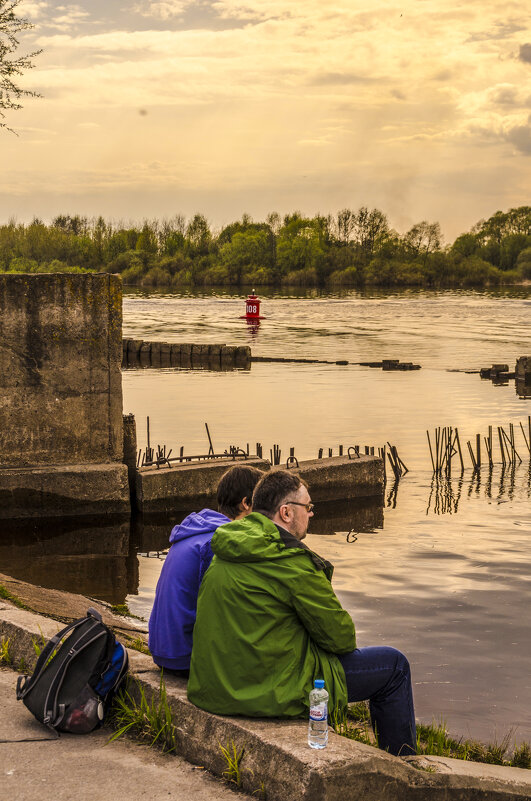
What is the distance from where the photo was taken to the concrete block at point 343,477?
14.8m

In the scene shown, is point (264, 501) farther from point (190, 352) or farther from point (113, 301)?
point (190, 352)

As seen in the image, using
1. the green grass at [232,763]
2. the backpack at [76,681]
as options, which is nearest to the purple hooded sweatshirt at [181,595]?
the backpack at [76,681]

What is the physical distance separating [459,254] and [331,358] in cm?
12039

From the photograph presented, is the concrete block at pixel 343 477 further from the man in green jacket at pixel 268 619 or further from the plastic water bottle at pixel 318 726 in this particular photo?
the plastic water bottle at pixel 318 726

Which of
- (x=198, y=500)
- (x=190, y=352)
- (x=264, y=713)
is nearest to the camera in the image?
(x=264, y=713)

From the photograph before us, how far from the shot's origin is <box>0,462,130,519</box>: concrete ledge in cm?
1299

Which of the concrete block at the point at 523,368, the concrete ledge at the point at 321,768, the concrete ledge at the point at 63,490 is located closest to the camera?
the concrete ledge at the point at 321,768

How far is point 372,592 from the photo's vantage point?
10.8 metres

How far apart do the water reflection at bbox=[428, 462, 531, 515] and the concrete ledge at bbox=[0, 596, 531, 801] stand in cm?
970

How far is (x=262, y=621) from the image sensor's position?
4.86 metres

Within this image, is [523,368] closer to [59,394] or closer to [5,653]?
[59,394]

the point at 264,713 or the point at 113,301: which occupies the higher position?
the point at 113,301

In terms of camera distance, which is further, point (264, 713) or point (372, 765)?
point (264, 713)

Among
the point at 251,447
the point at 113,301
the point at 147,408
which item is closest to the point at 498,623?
the point at 113,301
